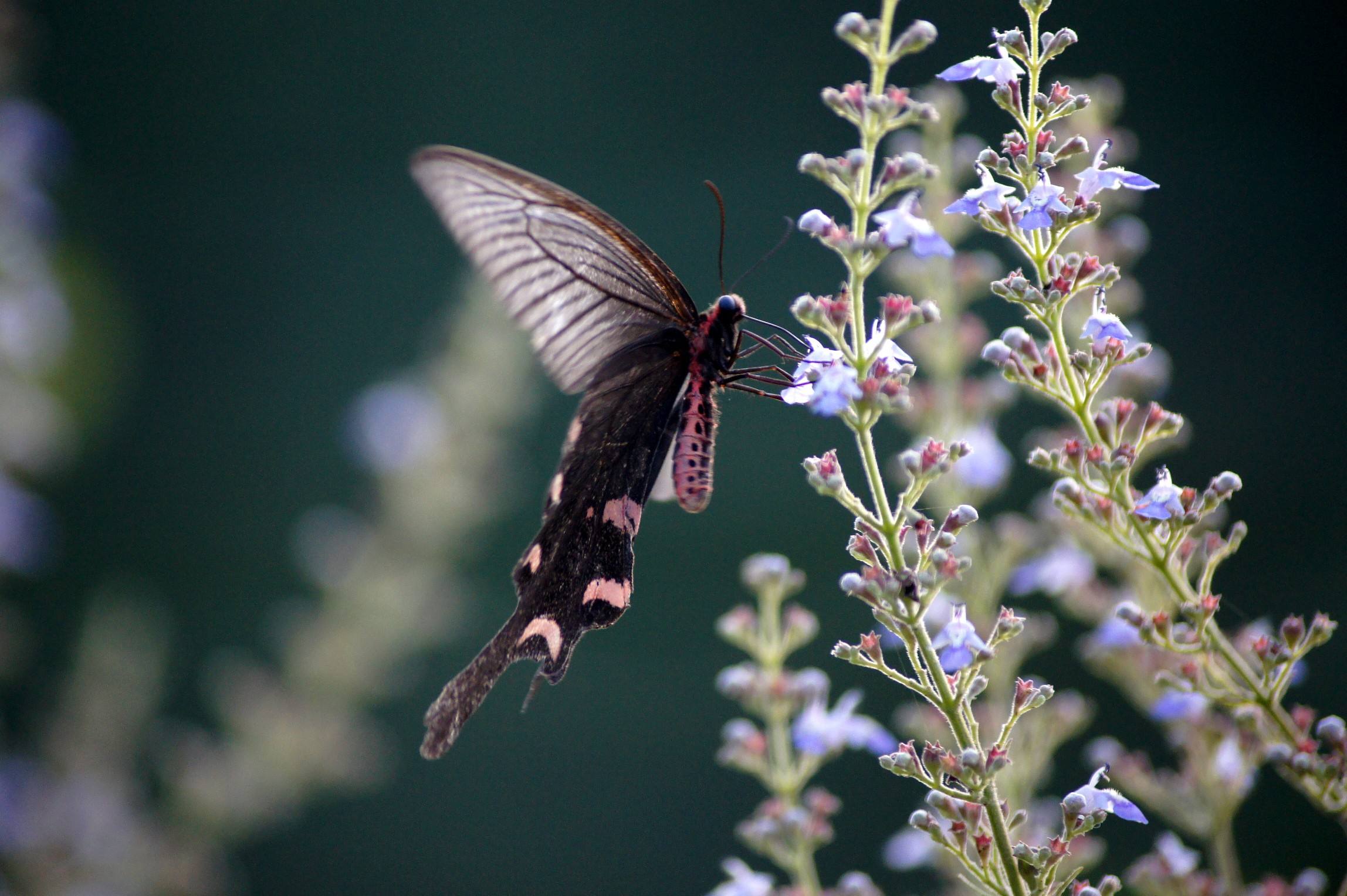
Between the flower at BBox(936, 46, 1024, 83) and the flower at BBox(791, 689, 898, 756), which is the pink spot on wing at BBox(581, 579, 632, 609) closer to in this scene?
the flower at BBox(791, 689, 898, 756)

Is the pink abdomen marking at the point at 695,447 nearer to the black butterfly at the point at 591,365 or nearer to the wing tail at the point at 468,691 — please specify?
the black butterfly at the point at 591,365

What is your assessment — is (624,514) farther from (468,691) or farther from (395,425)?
(395,425)

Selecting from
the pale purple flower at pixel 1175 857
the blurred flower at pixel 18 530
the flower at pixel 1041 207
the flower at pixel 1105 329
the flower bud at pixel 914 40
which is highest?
the blurred flower at pixel 18 530

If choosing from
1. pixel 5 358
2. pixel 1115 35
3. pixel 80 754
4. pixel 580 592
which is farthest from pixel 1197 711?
pixel 1115 35

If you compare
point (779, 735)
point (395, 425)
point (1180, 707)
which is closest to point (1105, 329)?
point (1180, 707)

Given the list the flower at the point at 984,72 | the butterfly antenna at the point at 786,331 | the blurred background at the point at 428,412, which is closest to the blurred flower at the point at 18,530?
the blurred background at the point at 428,412

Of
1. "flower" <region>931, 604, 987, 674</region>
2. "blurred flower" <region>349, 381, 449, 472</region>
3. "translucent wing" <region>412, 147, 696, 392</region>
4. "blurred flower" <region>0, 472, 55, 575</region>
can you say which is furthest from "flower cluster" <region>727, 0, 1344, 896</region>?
"blurred flower" <region>0, 472, 55, 575</region>

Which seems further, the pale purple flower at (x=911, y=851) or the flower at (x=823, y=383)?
the pale purple flower at (x=911, y=851)
